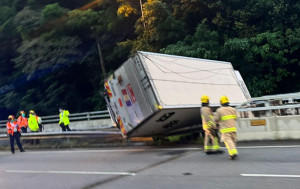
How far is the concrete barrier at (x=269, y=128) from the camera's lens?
9812 mm

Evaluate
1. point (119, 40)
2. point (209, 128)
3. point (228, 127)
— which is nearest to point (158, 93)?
point (209, 128)

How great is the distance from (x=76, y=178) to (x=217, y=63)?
8344 mm

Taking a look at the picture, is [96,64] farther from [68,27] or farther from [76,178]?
Result: [76,178]

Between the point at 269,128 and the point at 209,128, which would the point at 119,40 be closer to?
the point at 269,128

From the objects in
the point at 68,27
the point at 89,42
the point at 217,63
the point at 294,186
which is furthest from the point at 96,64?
the point at 294,186

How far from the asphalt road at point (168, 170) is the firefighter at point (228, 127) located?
289mm

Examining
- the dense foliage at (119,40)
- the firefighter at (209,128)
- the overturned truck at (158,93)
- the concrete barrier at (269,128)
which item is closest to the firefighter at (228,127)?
the firefighter at (209,128)

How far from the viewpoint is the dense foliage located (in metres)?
19.7

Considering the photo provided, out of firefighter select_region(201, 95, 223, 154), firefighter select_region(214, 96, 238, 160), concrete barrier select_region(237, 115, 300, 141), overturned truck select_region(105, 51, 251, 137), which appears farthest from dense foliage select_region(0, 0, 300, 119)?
firefighter select_region(214, 96, 238, 160)

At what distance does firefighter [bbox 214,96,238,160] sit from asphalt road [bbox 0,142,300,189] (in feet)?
0.95

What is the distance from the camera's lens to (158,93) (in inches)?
380

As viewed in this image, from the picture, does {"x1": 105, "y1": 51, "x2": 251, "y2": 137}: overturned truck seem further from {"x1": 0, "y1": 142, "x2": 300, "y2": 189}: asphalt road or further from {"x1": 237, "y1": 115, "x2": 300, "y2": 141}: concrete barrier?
{"x1": 237, "y1": 115, "x2": 300, "y2": 141}: concrete barrier

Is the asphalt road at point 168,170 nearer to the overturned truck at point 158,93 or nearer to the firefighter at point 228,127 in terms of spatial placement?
the firefighter at point 228,127

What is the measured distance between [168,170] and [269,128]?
417 cm
